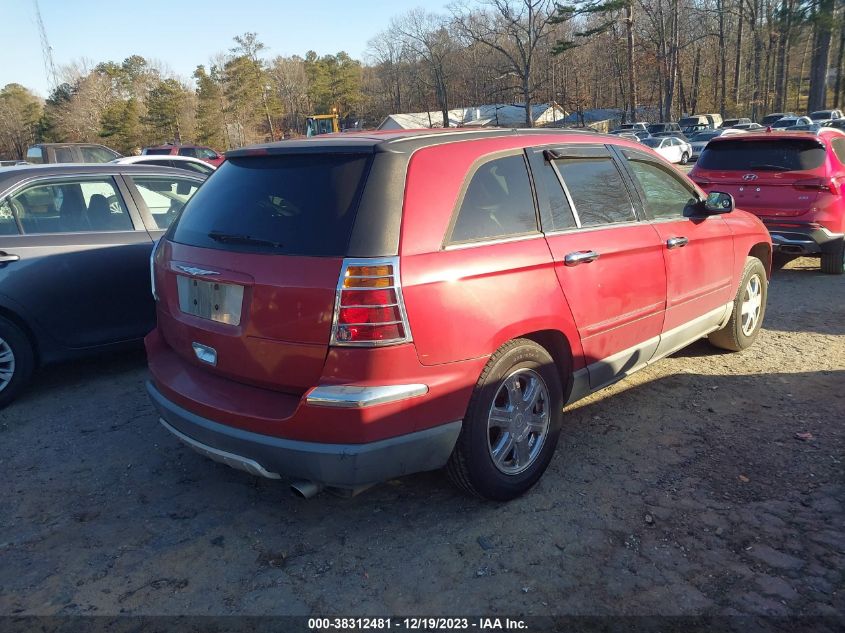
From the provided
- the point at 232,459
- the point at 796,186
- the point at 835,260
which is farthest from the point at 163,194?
the point at 835,260

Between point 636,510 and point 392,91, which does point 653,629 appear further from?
point 392,91

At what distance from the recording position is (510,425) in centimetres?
315

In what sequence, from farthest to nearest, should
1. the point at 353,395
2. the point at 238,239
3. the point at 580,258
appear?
the point at 580,258
the point at 238,239
the point at 353,395

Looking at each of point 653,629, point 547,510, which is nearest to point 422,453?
point 547,510

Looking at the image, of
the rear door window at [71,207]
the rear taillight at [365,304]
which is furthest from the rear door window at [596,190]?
the rear door window at [71,207]

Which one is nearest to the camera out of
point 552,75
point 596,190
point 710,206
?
point 596,190

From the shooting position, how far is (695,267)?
440 cm

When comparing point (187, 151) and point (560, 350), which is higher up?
point (187, 151)

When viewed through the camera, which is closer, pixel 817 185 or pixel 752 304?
pixel 752 304

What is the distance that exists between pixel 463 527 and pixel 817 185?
690cm

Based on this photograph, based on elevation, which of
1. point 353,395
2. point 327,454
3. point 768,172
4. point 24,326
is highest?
point 768,172

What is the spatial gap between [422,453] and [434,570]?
0.52 meters

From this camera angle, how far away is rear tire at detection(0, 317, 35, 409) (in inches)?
176

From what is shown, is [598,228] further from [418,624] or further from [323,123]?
[323,123]
